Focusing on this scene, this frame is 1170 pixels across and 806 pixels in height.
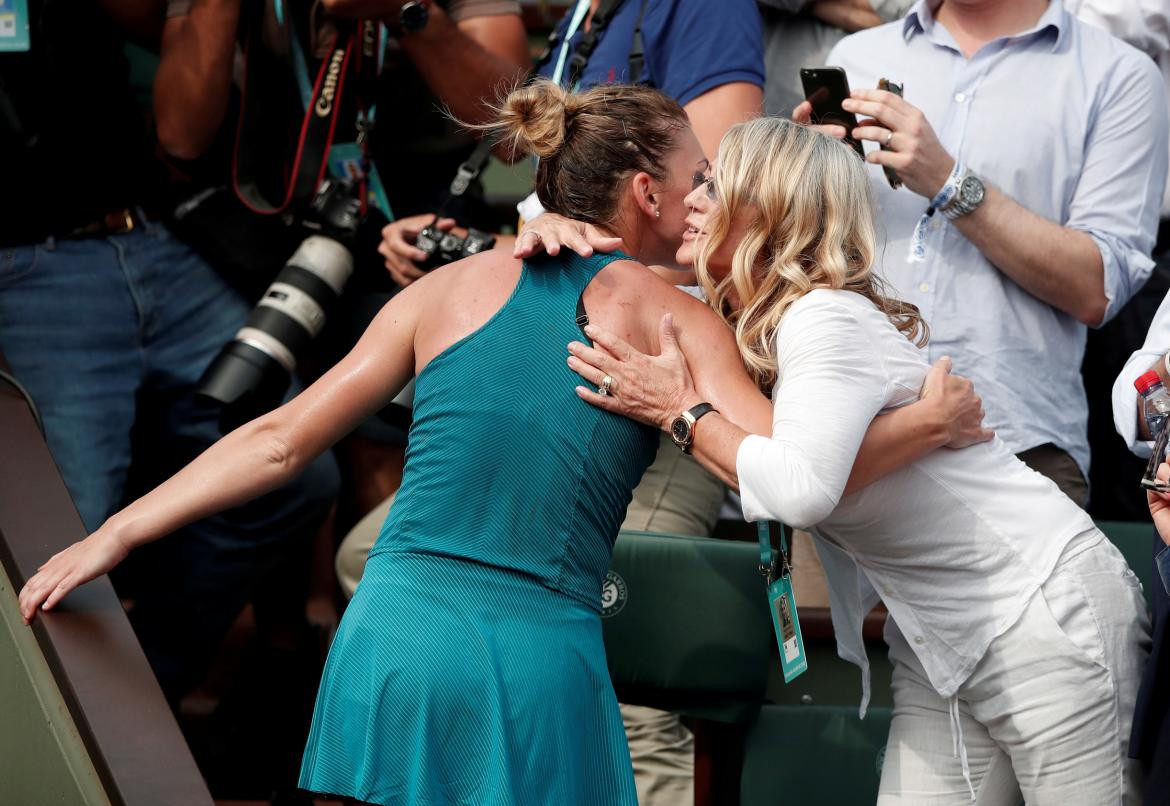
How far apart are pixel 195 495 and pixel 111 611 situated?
1.32ft

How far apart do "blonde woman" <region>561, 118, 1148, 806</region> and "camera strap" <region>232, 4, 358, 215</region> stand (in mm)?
1380

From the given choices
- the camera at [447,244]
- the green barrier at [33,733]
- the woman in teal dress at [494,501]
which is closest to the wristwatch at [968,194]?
the woman in teal dress at [494,501]

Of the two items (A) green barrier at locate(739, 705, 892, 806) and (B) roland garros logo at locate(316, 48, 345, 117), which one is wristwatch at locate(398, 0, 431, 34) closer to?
(B) roland garros logo at locate(316, 48, 345, 117)

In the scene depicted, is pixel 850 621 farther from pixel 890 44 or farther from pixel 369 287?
pixel 369 287

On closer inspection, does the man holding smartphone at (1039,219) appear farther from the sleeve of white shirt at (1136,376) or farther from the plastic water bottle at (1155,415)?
the plastic water bottle at (1155,415)

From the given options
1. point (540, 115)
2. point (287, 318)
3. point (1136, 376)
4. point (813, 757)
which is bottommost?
point (813, 757)

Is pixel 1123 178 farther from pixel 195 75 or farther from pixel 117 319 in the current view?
pixel 117 319

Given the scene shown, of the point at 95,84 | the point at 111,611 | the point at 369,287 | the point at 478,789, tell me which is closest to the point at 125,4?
the point at 95,84

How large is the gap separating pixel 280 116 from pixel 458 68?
0.52 m

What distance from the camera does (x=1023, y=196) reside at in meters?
2.95

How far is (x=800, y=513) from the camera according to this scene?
2.01 metres

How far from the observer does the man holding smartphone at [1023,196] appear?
283cm

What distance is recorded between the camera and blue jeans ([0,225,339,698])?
3.26 meters

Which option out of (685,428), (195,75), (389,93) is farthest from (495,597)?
(389,93)
